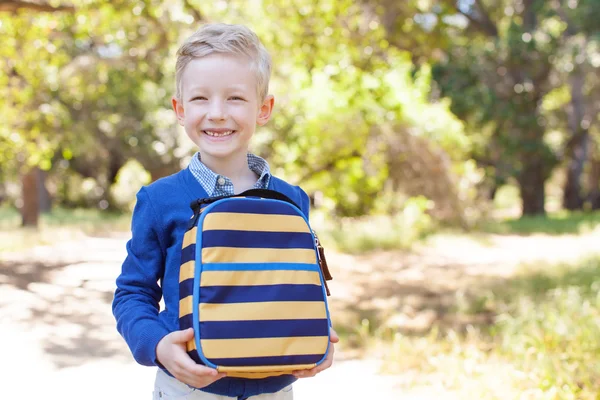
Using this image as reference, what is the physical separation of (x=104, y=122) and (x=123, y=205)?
12.8 feet

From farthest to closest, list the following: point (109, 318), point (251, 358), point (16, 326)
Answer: point (109, 318)
point (16, 326)
point (251, 358)

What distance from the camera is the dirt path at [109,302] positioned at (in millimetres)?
4918

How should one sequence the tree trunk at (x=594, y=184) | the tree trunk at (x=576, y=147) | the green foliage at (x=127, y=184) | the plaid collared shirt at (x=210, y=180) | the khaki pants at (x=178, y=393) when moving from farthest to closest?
the tree trunk at (x=594, y=184)
the green foliage at (x=127, y=184)
the tree trunk at (x=576, y=147)
the plaid collared shirt at (x=210, y=180)
the khaki pants at (x=178, y=393)

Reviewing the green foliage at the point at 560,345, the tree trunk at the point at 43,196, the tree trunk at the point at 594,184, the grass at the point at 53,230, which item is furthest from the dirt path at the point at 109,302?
the tree trunk at the point at 594,184

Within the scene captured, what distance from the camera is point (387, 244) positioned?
42.1 feet

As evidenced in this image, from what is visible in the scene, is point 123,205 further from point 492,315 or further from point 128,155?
point 492,315

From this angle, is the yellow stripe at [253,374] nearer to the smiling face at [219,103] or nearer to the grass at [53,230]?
the smiling face at [219,103]

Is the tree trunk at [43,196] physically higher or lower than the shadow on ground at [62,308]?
higher

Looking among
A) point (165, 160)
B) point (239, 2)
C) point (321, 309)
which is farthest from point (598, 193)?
point (321, 309)

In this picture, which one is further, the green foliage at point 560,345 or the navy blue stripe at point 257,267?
the green foliage at point 560,345

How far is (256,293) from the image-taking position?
1.64m

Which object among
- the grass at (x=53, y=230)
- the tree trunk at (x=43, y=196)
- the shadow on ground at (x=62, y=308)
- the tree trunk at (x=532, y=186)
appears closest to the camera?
the shadow on ground at (x=62, y=308)

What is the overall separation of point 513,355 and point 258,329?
365 cm

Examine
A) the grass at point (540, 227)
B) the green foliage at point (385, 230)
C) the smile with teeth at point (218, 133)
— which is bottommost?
the smile with teeth at point (218, 133)
